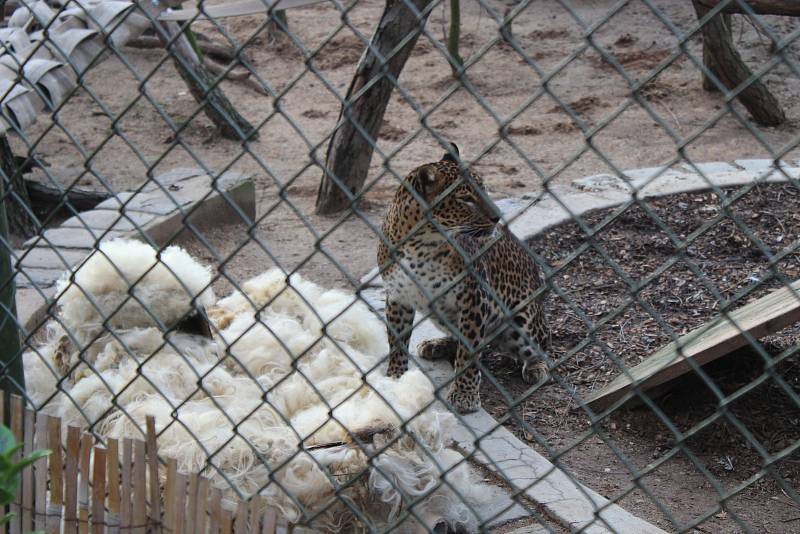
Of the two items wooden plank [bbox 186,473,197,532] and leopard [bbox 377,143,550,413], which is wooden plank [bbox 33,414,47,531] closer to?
wooden plank [bbox 186,473,197,532]

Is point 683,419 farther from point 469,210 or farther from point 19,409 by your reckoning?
point 19,409

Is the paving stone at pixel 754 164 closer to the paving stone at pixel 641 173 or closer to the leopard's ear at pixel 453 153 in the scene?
the paving stone at pixel 641 173

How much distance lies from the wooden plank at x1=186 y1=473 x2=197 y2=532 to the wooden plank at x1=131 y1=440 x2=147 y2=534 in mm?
151

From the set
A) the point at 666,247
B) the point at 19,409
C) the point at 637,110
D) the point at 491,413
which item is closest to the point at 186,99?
the point at 637,110

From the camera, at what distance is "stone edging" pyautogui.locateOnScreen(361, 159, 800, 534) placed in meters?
2.74

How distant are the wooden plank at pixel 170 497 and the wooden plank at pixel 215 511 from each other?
0.12m

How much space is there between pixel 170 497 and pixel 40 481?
476 mm

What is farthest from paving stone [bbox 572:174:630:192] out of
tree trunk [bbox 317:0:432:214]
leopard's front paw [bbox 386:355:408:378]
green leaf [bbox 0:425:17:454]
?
green leaf [bbox 0:425:17:454]

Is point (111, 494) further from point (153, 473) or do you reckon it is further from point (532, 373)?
point (532, 373)

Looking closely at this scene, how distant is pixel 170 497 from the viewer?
2590 millimetres

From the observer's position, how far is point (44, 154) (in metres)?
8.35

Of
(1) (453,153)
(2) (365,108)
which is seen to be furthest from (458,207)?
(2) (365,108)

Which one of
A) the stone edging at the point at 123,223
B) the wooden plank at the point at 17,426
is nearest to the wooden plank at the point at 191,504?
the wooden plank at the point at 17,426

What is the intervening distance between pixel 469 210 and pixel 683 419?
53.0 inches
